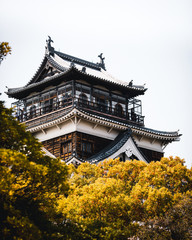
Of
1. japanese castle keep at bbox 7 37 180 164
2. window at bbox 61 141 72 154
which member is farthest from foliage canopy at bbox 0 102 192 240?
window at bbox 61 141 72 154

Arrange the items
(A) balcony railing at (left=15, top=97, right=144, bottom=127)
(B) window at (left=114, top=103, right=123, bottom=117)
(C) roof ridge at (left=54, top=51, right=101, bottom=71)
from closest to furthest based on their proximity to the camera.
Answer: (A) balcony railing at (left=15, top=97, right=144, bottom=127) → (B) window at (left=114, top=103, right=123, bottom=117) → (C) roof ridge at (left=54, top=51, right=101, bottom=71)

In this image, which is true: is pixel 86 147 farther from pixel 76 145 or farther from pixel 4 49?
pixel 4 49

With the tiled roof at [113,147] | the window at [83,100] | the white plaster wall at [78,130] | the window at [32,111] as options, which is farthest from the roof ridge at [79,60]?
the tiled roof at [113,147]

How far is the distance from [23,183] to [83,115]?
1764 centimetres

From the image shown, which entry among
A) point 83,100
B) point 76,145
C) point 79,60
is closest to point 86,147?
point 76,145

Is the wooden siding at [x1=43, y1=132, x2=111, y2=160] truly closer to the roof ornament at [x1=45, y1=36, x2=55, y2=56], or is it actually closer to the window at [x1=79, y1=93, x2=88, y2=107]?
the window at [x1=79, y1=93, x2=88, y2=107]

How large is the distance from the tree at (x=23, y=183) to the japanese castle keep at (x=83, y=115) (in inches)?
553

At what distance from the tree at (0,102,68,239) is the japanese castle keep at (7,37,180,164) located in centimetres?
1404

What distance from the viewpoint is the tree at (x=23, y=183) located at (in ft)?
39.4

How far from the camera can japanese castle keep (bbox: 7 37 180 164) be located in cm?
3144

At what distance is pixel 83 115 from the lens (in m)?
30.8

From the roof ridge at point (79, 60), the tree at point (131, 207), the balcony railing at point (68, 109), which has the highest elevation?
the roof ridge at point (79, 60)

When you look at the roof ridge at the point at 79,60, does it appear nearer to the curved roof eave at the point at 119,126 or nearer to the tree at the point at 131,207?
the curved roof eave at the point at 119,126

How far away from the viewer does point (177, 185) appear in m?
21.6
